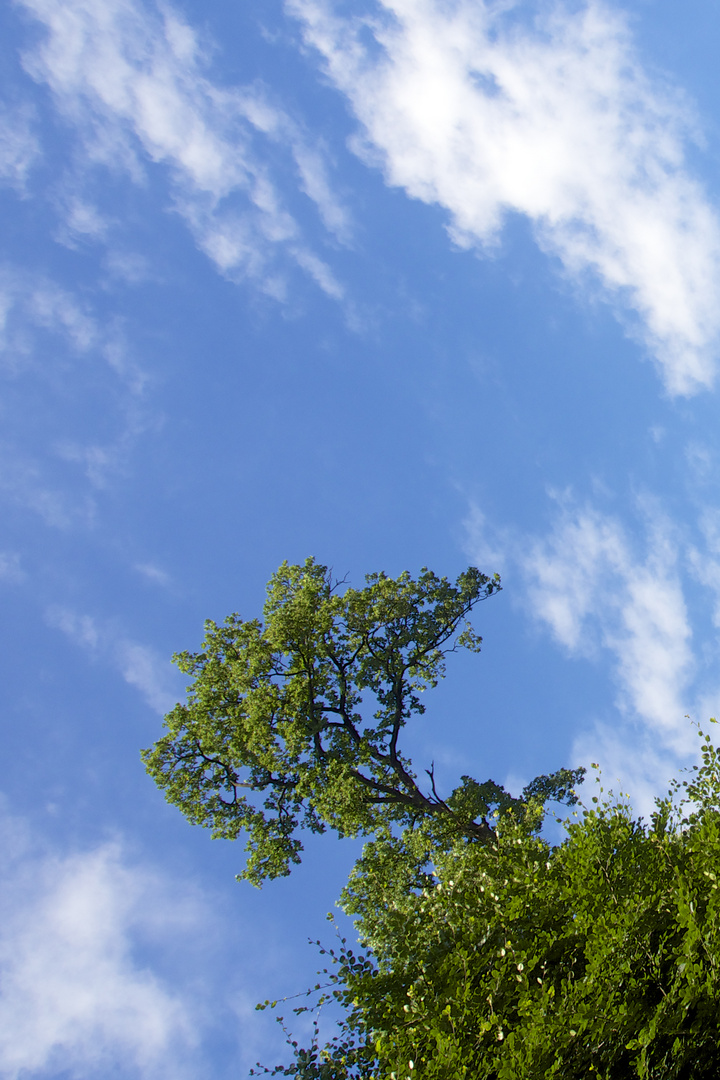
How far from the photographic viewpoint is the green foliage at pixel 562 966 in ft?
26.7

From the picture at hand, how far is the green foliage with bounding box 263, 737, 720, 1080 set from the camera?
815cm

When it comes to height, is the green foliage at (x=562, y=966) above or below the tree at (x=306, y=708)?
below

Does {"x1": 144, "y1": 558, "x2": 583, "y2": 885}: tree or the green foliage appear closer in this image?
the green foliage

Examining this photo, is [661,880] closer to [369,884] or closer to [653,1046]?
[653,1046]

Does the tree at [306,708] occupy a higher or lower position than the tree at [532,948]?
higher

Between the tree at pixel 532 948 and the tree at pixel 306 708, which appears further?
the tree at pixel 306 708

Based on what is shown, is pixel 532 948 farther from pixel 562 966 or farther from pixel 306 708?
pixel 306 708

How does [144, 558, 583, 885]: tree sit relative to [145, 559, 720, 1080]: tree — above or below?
above

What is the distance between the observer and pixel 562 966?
10.0 metres

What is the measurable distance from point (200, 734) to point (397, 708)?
692 centimetres

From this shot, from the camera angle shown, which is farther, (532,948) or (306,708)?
(306,708)

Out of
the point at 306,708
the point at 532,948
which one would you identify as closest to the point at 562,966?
the point at 532,948

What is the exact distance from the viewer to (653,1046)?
8266mm

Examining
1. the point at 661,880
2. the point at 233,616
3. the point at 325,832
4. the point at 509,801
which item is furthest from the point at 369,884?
the point at 661,880
